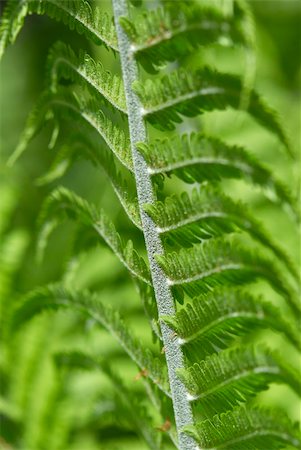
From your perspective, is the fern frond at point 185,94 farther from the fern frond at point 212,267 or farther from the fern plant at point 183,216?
the fern frond at point 212,267

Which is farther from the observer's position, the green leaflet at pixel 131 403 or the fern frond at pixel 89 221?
the green leaflet at pixel 131 403

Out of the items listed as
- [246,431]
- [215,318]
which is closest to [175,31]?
[215,318]

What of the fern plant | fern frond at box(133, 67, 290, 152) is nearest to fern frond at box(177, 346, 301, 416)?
the fern plant

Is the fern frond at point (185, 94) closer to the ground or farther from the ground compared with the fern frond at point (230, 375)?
farther from the ground

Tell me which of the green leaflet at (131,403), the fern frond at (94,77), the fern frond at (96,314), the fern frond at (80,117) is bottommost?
the green leaflet at (131,403)

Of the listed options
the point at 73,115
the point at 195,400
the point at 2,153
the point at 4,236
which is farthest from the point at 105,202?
the point at 195,400

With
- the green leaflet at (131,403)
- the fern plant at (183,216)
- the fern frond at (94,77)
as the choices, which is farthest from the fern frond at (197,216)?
the green leaflet at (131,403)

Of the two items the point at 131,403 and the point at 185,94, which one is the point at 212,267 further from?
the point at 131,403

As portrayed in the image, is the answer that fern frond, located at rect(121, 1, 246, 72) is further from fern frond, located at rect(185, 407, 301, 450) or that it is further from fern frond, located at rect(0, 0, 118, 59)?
fern frond, located at rect(185, 407, 301, 450)
